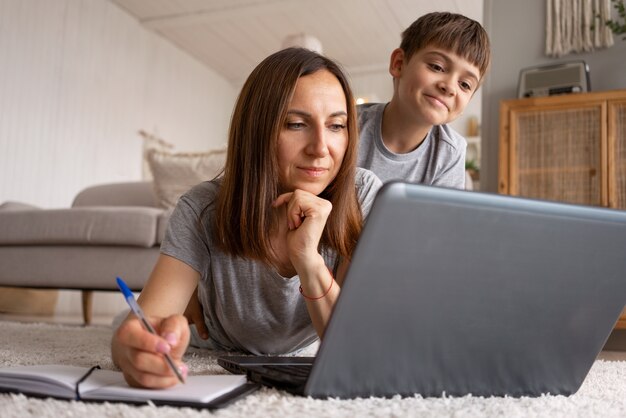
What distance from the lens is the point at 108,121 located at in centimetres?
595

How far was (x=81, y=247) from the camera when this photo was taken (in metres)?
2.84

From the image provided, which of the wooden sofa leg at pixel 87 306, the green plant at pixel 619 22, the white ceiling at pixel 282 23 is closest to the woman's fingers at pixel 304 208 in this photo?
the wooden sofa leg at pixel 87 306

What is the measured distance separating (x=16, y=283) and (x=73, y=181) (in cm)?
286

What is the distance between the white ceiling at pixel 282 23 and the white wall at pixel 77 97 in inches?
11.5

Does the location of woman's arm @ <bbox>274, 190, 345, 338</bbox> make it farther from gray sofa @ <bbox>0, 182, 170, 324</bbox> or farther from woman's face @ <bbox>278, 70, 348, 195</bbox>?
gray sofa @ <bbox>0, 182, 170, 324</bbox>

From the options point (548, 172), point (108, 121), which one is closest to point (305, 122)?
point (548, 172)

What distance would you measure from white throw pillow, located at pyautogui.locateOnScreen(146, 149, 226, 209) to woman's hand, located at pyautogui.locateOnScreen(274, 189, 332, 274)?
1927mm

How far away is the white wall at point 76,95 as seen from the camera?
4988mm

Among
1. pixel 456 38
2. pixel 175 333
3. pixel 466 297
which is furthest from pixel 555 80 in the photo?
pixel 175 333

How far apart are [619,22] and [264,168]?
8.69 ft

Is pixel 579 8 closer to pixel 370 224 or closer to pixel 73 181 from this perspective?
pixel 370 224

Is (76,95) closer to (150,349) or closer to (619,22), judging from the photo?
(619,22)

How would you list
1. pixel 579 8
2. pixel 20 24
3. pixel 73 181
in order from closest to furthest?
pixel 579 8, pixel 20 24, pixel 73 181

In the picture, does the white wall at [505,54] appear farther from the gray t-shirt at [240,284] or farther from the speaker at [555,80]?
the gray t-shirt at [240,284]
